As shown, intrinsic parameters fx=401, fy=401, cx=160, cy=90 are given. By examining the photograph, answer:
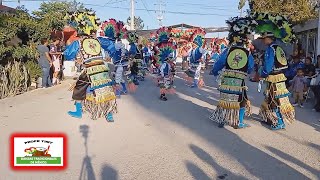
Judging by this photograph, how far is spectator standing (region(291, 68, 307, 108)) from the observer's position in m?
10.6

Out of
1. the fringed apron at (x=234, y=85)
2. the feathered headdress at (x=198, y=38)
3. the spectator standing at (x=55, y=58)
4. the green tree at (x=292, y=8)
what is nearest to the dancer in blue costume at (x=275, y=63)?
the fringed apron at (x=234, y=85)

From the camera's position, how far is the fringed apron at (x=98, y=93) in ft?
26.3

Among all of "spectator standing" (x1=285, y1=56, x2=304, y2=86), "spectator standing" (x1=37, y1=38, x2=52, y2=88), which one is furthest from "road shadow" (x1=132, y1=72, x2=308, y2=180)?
"spectator standing" (x1=37, y1=38, x2=52, y2=88)

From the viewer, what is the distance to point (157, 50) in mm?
12078

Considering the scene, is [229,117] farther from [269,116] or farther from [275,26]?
[275,26]

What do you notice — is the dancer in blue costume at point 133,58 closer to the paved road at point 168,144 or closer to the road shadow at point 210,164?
the paved road at point 168,144

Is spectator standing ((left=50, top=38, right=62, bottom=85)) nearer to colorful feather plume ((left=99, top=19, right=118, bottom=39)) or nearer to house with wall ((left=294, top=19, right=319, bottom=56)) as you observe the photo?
colorful feather plume ((left=99, top=19, right=118, bottom=39))

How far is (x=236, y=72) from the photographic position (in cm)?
761

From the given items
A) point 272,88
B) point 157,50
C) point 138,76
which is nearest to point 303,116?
point 272,88

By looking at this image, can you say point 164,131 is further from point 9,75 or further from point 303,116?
point 9,75

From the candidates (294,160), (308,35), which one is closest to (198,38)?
(308,35)

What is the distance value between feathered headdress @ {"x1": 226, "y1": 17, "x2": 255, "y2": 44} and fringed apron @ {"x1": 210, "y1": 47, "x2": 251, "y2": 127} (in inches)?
7.6

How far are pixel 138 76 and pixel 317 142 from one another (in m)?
11.0

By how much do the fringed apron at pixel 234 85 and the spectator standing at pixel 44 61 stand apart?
7.32m
